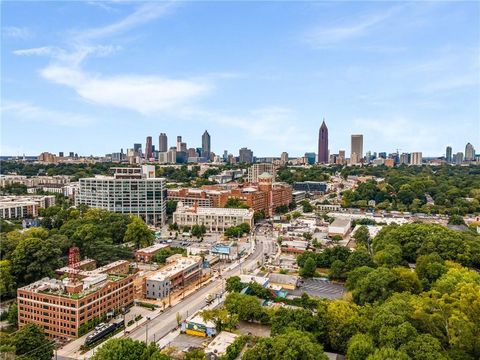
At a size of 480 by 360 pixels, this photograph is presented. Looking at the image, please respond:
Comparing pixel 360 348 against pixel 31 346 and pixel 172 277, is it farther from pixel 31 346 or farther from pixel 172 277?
pixel 172 277

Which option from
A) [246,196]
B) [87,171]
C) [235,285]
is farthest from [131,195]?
[87,171]


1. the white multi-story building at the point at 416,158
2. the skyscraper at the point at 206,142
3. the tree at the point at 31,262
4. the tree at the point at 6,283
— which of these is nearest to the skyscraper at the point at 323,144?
the white multi-story building at the point at 416,158

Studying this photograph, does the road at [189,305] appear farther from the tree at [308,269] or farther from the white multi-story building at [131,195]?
the white multi-story building at [131,195]

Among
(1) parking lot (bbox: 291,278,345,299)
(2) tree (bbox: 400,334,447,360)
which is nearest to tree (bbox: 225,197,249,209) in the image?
(1) parking lot (bbox: 291,278,345,299)

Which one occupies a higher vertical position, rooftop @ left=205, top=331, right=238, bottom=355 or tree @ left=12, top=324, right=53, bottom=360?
tree @ left=12, top=324, right=53, bottom=360

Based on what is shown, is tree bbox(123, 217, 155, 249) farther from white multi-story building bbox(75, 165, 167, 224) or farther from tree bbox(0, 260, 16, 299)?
tree bbox(0, 260, 16, 299)

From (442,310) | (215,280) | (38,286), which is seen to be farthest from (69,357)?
(442,310)

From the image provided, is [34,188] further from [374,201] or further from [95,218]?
[374,201]
